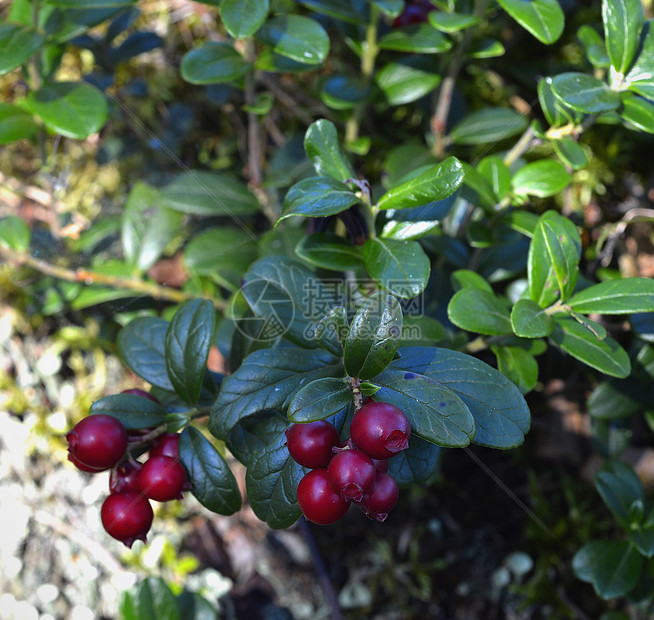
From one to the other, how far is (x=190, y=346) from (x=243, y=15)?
0.85 meters

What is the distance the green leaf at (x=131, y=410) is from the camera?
1213mm

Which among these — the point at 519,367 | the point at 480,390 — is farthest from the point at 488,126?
the point at 480,390

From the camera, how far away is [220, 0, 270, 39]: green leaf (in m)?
1.41

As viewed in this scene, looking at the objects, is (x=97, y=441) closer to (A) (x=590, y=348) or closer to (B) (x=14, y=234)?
(A) (x=590, y=348)

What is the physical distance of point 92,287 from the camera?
2109 mm

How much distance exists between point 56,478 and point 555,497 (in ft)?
6.96

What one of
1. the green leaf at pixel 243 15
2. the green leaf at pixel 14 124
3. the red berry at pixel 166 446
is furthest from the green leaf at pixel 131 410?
the green leaf at pixel 14 124

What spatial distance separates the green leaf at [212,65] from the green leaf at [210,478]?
1.03 meters

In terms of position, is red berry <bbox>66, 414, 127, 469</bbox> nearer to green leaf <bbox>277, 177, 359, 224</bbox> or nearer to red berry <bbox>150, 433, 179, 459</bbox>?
red berry <bbox>150, 433, 179, 459</bbox>

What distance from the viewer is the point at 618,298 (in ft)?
3.91

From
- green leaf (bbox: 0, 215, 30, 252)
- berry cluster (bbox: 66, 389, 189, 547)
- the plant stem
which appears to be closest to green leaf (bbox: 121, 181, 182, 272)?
the plant stem

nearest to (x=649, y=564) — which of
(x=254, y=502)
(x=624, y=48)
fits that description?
(x=254, y=502)

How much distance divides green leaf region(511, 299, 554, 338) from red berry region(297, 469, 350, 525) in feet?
1.56

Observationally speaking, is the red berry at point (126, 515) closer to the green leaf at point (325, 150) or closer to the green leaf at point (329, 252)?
the green leaf at point (329, 252)
